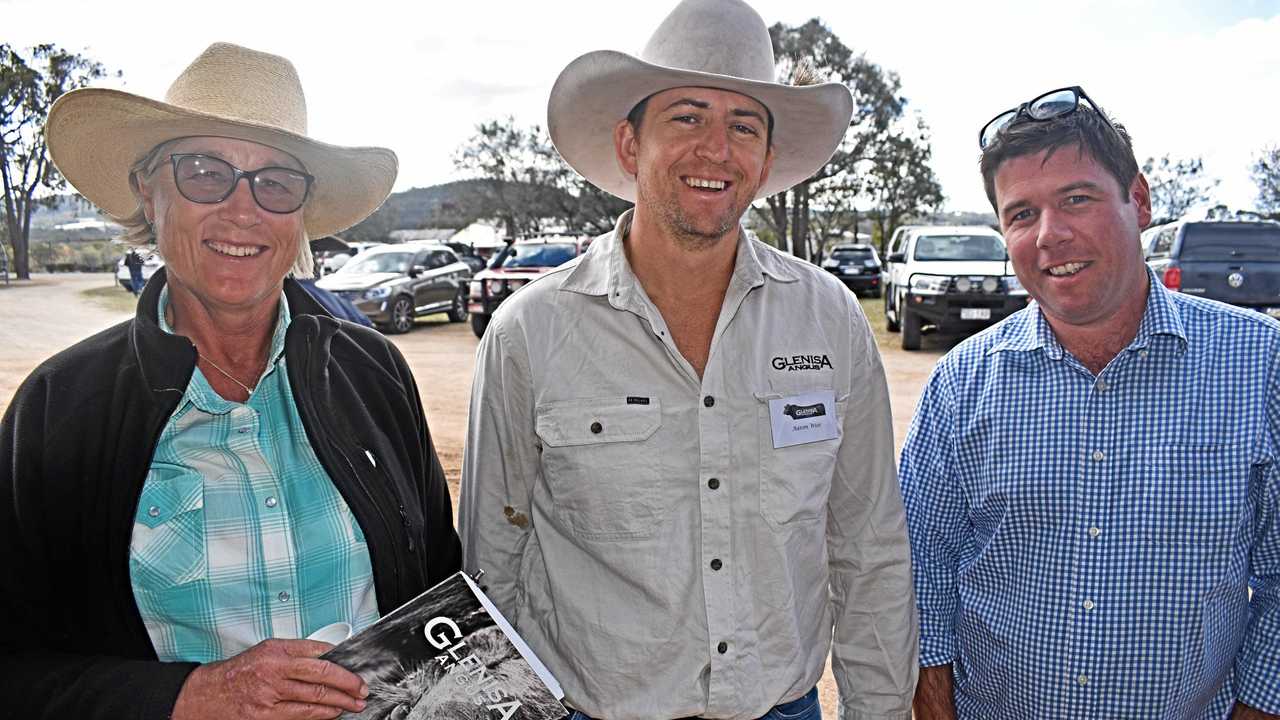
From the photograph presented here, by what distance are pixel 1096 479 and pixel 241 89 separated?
87.6 inches

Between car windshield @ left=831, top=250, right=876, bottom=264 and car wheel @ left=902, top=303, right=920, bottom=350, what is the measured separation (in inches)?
557

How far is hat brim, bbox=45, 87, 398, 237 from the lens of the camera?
1.97 m

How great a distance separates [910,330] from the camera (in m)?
13.6

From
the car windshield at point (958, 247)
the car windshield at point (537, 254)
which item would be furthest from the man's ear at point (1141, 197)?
the car windshield at point (537, 254)

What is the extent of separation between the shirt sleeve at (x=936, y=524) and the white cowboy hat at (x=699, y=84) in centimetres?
82

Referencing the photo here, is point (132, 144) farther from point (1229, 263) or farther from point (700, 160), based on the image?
point (1229, 263)

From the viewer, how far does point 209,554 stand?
1812 mm

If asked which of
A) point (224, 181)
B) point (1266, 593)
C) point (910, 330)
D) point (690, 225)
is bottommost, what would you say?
point (910, 330)

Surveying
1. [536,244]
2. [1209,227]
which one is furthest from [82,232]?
[1209,227]

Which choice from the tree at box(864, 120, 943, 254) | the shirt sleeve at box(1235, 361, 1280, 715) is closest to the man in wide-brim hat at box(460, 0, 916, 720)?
the shirt sleeve at box(1235, 361, 1280, 715)

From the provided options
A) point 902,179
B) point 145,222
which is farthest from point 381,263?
point 902,179

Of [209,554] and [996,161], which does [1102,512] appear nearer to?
[996,161]

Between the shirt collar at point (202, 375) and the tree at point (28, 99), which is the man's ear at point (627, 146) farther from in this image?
the tree at point (28, 99)

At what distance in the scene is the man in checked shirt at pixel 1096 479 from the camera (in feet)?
6.95
